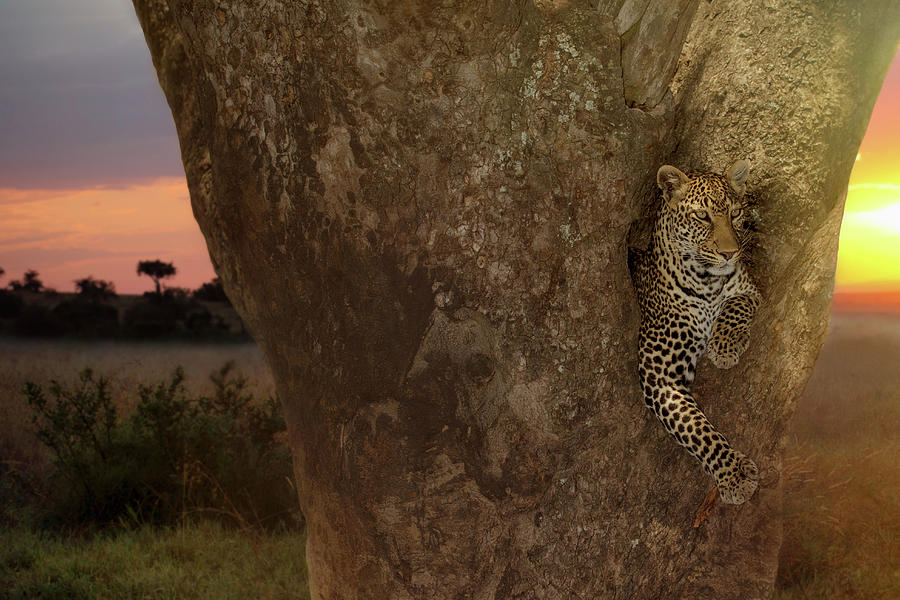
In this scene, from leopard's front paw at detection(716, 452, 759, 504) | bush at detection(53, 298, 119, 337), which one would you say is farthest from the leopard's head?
bush at detection(53, 298, 119, 337)

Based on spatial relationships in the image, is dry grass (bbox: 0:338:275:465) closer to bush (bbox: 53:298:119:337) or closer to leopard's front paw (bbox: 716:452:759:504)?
bush (bbox: 53:298:119:337)

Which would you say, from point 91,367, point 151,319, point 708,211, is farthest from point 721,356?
point 151,319

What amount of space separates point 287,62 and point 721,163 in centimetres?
213

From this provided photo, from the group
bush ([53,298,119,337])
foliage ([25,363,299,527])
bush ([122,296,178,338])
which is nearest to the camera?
foliage ([25,363,299,527])

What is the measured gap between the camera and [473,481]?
380cm

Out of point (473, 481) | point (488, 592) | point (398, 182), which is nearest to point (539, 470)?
point (473, 481)

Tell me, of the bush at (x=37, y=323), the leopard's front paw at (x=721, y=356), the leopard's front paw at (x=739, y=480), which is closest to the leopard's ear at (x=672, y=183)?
the leopard's front paw at (x=721, y=356)

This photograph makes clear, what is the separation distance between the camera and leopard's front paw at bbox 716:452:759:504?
12.0 ft

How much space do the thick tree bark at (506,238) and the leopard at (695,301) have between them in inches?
4.5

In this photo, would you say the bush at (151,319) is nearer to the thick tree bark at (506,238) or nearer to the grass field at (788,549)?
the grass field at (788,549)

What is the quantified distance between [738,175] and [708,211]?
240 mm

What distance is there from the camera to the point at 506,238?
3.60 metres

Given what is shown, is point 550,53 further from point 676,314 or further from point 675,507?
point 675,507

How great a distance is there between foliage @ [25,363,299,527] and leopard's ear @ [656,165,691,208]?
606cm
